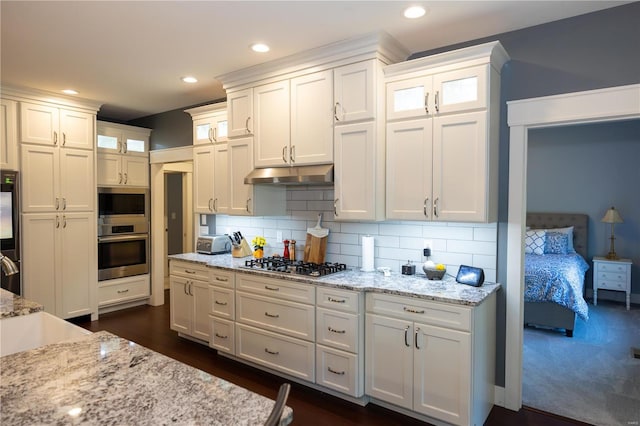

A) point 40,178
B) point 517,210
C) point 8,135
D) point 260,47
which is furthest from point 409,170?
point 8,135

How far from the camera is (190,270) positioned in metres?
4.02

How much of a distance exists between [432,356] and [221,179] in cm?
271

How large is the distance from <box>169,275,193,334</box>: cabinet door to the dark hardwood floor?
196 mm

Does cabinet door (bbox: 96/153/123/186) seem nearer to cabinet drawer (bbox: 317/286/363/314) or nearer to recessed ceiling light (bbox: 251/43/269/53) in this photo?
recessed ceiling light (bbox: 251/43/269/53)

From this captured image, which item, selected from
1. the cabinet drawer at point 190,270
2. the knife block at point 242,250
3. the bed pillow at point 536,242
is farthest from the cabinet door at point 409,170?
the bed pillow at point 536,242

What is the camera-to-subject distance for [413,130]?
2879 mm

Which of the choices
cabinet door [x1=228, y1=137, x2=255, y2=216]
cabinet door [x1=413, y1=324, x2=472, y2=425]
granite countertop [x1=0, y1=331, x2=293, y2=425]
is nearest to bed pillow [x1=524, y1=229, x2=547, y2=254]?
cabinet door [x1=413, y1=324, x2=472, y2=425]

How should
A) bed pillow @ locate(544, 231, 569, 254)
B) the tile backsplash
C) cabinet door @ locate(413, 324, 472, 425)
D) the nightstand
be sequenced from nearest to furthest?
cabinet door @ locate(413, 324, 472, 425) → the tile backsplash → the nightstand → bed pillow @ locate(544, 231, 569, 254)

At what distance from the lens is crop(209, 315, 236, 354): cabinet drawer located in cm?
361

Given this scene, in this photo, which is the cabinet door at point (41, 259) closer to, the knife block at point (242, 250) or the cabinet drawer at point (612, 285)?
the knife block at point (242, 250)

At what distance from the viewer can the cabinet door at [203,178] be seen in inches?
168

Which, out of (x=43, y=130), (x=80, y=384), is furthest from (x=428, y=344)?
(x=43, y=130)

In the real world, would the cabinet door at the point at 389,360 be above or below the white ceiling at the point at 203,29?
below

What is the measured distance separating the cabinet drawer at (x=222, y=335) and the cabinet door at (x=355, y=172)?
1480 mm
